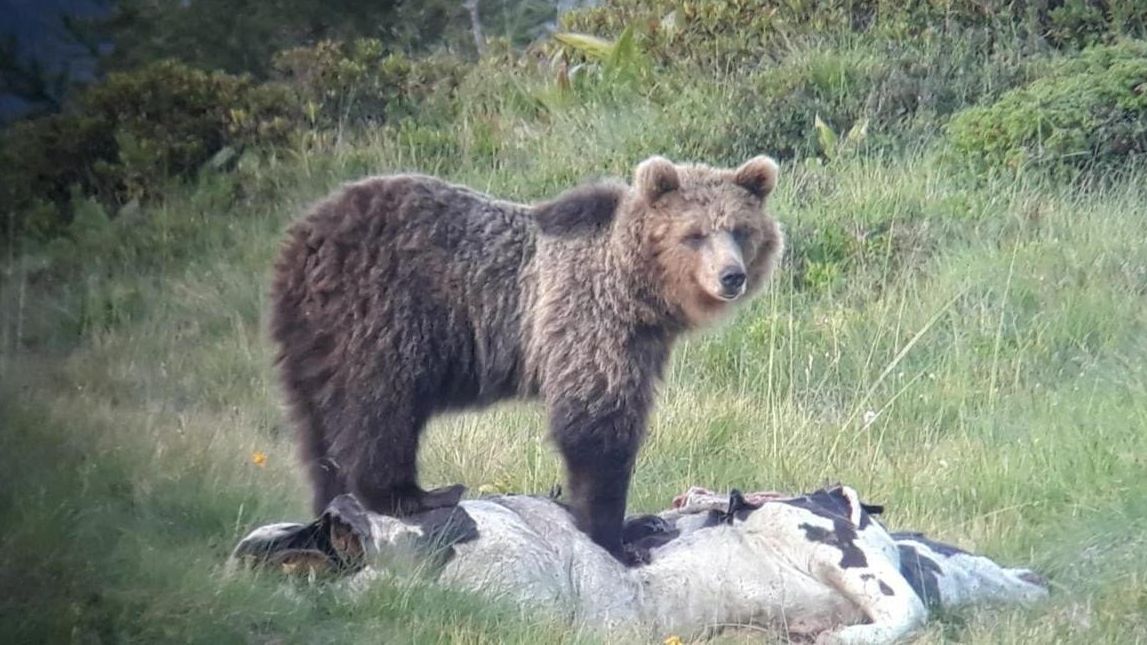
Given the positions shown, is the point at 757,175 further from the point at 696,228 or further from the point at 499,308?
the point at 499,308

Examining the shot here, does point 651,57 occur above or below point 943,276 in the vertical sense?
above

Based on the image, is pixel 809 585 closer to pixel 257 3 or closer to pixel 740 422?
pixel 740 422

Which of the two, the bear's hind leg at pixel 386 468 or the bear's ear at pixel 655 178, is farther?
the bear's ear at pixel 655 178

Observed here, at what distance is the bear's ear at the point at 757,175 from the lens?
734 centimetres

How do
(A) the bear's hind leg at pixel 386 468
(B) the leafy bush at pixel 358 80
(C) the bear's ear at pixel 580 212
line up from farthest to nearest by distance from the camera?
(B) the leafy bush at pixel 358 80
(C) the bear's ear at pixel 580 212
(A) the bear's hind leg at pixel 386 468

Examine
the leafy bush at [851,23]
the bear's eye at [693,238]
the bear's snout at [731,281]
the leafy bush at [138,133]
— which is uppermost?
the leafy bush at [851,23]

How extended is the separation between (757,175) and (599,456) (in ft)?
4.93

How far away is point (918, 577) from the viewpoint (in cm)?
629

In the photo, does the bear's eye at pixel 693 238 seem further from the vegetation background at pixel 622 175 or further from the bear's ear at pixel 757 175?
the vegetation background at pixel 622 175

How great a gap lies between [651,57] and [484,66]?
1.51m

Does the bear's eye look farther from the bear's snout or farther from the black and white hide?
the black and white hide

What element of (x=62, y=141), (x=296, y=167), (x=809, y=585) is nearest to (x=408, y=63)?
(x=296, y=167)

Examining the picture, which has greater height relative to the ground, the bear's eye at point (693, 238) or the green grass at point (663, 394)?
the bear's eye at point (693, 238)

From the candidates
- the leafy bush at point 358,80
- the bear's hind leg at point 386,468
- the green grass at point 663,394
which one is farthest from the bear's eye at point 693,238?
the leafy bush at point 358,80
